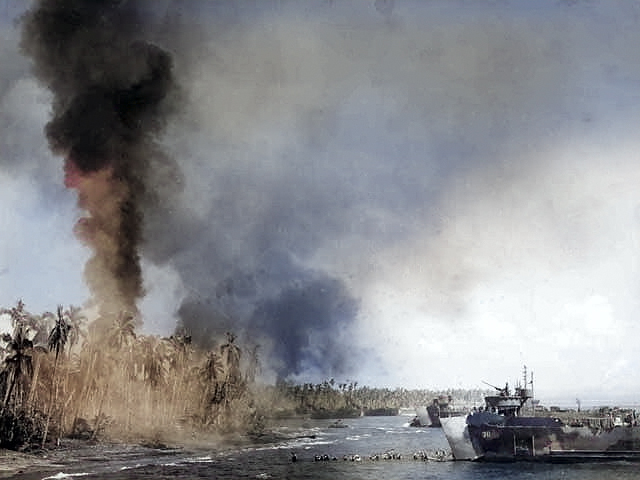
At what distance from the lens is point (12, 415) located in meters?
18.4

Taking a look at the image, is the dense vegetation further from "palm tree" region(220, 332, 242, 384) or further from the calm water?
the calm water

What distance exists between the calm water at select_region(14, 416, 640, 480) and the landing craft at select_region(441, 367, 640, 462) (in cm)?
58

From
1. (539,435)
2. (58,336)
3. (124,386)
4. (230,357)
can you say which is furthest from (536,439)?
(58,336)

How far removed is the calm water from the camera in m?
17.2

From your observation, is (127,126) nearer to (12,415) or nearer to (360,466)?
(12,415)

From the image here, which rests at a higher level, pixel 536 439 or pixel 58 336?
pixel 58 336

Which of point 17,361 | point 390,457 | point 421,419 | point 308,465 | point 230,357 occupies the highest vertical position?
point 230,357

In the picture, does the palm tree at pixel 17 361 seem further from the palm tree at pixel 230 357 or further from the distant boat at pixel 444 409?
the distant boat at pixel 444 409

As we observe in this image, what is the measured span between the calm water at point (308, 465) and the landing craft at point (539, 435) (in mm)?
583

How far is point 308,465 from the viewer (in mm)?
17703

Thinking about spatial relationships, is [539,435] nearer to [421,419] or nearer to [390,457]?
[421,419]

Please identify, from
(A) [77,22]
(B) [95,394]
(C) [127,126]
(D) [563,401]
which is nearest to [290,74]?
(C) [127,126]

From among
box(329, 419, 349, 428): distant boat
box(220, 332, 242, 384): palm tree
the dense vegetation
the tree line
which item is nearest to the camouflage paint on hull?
the dense vegetation

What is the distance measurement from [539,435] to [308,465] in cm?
767
